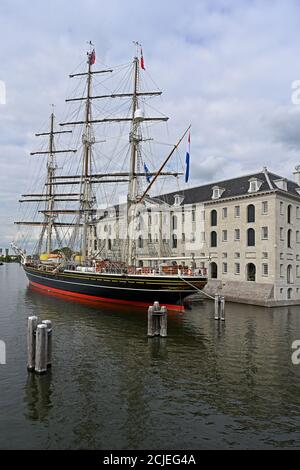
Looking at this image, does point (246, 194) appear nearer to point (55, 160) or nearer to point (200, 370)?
point (200, 370)

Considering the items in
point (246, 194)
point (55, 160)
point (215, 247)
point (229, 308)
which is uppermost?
point (55, 160)

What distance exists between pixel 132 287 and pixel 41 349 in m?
21.4

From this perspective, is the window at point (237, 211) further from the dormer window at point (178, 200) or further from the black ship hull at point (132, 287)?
the black ship hull at point (132, 287)

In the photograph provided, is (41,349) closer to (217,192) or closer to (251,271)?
(251,271)

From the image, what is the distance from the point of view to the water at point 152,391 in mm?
11633

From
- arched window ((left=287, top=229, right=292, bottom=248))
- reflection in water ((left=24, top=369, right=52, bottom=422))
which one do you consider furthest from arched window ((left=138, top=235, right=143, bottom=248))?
reflection in water ((left=24, top=369, right=52, bottom=422))

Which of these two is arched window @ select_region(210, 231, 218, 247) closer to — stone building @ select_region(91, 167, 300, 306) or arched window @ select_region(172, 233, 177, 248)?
stone building @ select_region(91, 167, 300, 306)

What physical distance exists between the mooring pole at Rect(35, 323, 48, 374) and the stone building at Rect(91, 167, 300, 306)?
24.1 m

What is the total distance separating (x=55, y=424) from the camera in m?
12.3

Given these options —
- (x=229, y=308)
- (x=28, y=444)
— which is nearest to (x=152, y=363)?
(x=28, y=444)

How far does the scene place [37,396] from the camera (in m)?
14.7

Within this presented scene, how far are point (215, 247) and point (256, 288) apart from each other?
10.4 meters

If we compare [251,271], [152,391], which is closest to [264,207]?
[251,271]

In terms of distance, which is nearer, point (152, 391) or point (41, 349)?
point (152, 391)
